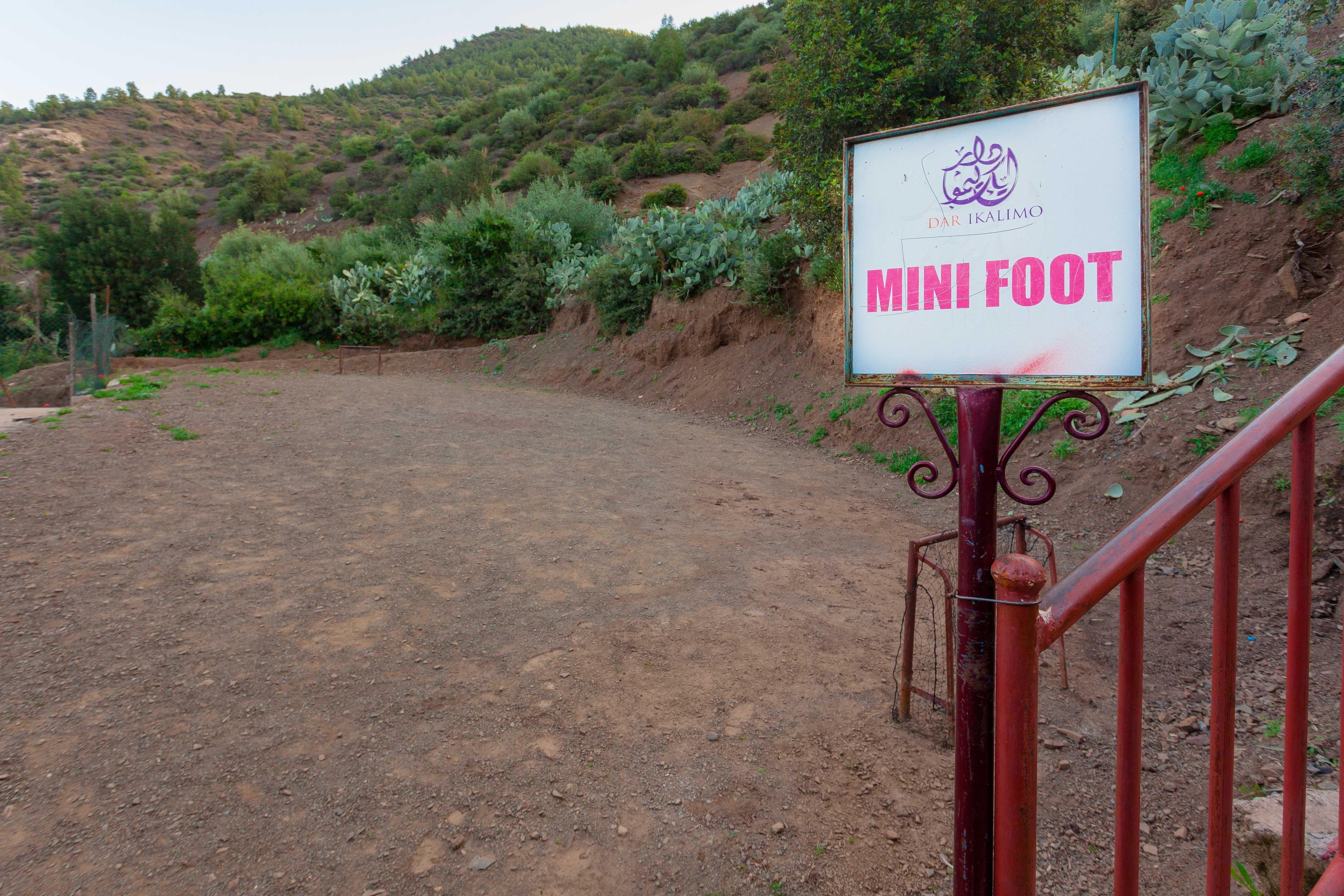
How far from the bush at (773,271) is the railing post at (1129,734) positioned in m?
10.5

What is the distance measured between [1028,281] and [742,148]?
2905 centimetres

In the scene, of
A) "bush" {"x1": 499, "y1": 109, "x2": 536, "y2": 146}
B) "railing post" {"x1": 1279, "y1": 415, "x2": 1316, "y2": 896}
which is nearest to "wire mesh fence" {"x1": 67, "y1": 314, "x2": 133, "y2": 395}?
"railing post" {"x1": 1279, "y1": 415, "x2": 1316, "y2": 896}

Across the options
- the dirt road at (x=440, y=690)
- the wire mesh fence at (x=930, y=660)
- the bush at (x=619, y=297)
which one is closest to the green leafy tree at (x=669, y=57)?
the bush at (x=619, y=297)

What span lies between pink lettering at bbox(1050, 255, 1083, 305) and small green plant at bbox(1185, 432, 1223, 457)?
5014 mm

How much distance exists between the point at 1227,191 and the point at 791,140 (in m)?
5.17

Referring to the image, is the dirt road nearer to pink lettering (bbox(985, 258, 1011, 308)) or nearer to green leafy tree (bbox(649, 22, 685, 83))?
pink lettering (bbox(985, 258, 1011, 308))

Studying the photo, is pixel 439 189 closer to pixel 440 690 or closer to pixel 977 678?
pixel 440 690

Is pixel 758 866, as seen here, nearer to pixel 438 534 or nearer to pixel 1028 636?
pixel 1028 636

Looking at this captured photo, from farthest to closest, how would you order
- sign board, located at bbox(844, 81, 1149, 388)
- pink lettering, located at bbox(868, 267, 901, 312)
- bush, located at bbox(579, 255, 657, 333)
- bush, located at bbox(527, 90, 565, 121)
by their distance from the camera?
bush, located at bbox(527, 90, 565, 121), bush, located at bbox(579, 255, 657, 333), pink lettering, located at bbox(868, 267, 901, 312), sign board, located at bbox(844, 81, 1149, 388)

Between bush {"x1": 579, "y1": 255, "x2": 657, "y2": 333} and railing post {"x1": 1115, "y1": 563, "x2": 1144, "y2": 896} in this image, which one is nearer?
railing post {"x1": 1115, "y1": 563, "x2": 1144, "y2": 896}

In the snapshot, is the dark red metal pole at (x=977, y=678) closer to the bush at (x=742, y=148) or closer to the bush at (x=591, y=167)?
the bush at (x=742, y=148)

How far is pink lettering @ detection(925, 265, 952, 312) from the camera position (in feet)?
5.54

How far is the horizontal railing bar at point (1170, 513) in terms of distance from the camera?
109 cm

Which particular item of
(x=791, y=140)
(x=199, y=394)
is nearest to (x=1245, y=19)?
(x=791, y=140)
